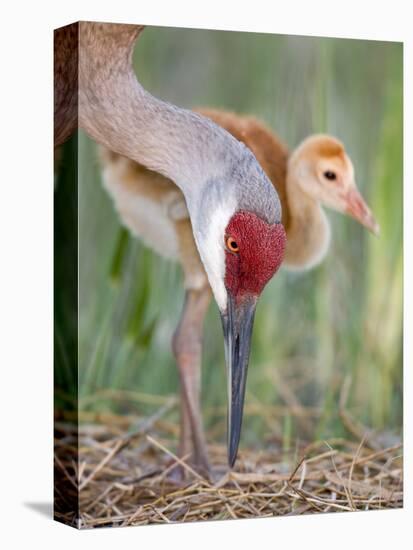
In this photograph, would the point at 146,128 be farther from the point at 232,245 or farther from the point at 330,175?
the point at 330,175

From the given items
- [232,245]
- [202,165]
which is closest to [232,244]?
[232,245]

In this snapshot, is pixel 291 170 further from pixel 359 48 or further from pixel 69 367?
pixel 69 367

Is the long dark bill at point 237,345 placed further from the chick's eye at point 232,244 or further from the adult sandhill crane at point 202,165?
the chick's eye at point 232,244

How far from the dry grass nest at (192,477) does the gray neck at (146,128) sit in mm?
1186

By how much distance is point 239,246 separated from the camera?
594 cm

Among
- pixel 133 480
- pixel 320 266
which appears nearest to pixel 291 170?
pixel 320 266

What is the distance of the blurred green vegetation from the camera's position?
6.64 m

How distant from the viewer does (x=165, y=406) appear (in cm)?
681

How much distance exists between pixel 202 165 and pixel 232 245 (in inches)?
17.4

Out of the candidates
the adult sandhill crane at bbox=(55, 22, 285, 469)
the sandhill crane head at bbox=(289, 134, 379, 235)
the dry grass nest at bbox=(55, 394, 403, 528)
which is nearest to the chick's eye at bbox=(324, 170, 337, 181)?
the sandhill crane head at bbox=(289, 134, 379, 235)

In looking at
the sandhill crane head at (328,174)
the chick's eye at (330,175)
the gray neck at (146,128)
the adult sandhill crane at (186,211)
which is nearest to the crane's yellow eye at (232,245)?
the gray neck at (146,128)

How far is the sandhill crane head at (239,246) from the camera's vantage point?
5.94m

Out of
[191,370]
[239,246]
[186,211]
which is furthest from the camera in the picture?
[191,370]

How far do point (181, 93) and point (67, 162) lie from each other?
2.22 ft
